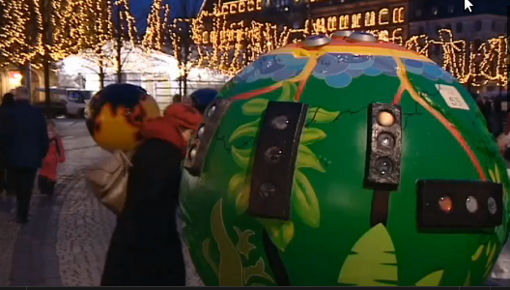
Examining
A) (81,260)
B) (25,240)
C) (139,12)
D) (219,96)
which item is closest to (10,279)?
(81,260)

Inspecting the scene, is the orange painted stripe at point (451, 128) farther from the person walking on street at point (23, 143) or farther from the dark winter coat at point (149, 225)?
the person walking on street at point (23, 143)

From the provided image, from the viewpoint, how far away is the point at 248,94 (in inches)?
109

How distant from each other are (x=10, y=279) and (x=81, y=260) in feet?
2.75

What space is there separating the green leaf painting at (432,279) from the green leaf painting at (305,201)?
0.44 metres

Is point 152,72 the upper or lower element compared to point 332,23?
lower

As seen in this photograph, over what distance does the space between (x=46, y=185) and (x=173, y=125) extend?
8.26m

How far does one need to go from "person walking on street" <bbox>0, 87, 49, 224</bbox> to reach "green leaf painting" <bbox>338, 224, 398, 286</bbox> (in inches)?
282

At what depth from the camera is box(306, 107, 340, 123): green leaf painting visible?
255 centimetres

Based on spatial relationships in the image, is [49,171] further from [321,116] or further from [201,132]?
[321,116]

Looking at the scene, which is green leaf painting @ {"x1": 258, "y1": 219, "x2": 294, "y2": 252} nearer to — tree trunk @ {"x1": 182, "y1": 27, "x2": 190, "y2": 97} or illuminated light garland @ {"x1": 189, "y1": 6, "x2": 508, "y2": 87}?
tree trunk @ {"x1": 182, "y1": 27, "x2": 190, "y2": 97}

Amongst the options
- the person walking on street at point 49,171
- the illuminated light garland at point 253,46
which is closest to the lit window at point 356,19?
the illuminated light garland at point 253,46

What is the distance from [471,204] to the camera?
2.56 metres

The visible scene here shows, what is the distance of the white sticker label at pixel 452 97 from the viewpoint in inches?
108

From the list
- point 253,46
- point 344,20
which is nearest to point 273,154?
point 253,46
